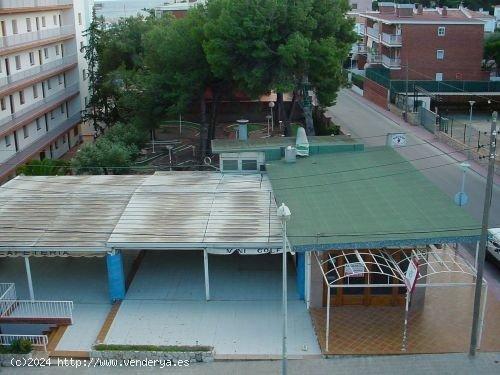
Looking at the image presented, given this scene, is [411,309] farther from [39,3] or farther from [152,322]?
[39,3]

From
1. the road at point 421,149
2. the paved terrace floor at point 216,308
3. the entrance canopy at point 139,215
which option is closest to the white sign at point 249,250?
the entrance canopy at point 139,215

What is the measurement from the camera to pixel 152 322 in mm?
19844

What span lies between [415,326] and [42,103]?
3463 centimetres

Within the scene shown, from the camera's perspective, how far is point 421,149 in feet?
141

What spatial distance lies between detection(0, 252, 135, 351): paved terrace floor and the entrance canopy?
6.30 ft

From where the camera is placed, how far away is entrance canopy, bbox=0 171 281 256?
2073cm

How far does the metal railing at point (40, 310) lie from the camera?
65.7 ft

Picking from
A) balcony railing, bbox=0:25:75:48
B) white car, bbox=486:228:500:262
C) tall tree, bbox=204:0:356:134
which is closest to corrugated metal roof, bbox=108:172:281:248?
white car, bbox=486:228:500:262

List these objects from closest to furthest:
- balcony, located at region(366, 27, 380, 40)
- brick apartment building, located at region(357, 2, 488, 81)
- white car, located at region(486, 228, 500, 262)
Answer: white car, located at region(486, 228, 500, 262) → brick apartment building, located at region(357, 2, 488, 81) → balcony, located at region(366, 27, 380, 40)

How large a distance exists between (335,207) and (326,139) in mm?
9076

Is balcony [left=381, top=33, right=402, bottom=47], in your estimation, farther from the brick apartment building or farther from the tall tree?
the tall tree

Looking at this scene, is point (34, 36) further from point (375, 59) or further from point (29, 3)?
point (375, 59)

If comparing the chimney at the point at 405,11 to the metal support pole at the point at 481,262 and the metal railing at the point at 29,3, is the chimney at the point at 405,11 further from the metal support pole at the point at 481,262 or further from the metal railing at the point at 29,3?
the metal support pole at the point at 481,262

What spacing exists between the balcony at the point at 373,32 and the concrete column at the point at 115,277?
2054 inches
